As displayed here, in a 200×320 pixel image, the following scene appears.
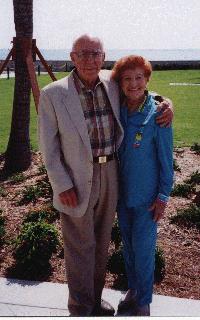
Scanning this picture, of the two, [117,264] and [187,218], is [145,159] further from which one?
[187,218]

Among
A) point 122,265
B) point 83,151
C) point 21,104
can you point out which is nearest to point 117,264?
point 122,265

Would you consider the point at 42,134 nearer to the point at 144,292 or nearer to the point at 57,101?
the point at 57,101

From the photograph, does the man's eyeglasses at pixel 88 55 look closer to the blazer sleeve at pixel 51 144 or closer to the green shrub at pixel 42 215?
the blazer sleeve at pixel 51 144

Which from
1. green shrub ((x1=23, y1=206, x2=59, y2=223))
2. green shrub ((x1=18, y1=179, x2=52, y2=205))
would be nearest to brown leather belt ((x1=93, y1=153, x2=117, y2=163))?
green shrub ((x1=23, y1=206, x2=59, y2=223))

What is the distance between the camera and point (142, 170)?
3568 mm

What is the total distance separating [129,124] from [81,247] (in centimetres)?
103

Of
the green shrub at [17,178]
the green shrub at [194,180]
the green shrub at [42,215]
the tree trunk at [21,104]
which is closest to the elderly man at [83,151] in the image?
the green shrub at [42,215]

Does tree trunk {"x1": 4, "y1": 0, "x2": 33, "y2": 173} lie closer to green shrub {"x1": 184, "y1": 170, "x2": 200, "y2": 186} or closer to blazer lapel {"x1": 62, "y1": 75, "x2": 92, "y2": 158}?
green shrub {"x1": 184, "y1": 170, "x2": 200, "y2": 186}

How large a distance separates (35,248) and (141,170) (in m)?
1.73

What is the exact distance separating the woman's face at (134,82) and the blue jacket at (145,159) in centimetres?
11

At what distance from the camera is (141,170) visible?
140 inches

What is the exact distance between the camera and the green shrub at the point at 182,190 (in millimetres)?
6543

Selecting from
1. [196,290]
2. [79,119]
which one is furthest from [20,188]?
[79,119]

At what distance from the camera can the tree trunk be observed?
24.1 feet
